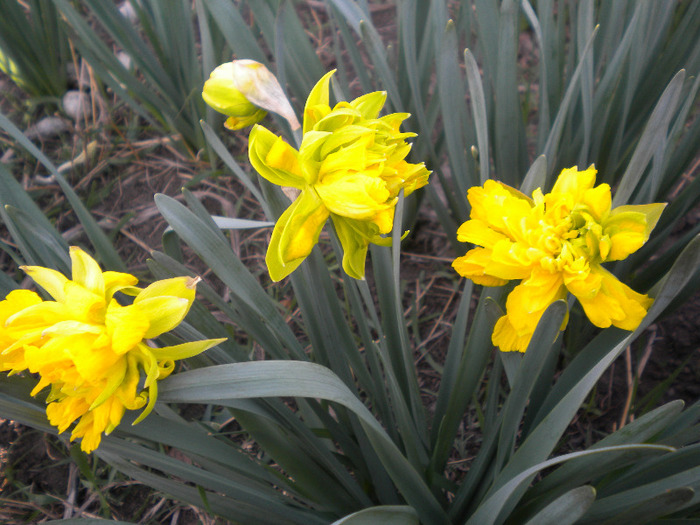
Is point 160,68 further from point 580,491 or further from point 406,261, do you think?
point 580,491

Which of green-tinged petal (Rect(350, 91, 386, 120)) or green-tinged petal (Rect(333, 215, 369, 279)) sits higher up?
green-tinged petal (Rect(350, 91, 386, 120))

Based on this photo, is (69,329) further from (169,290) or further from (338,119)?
(338,119)

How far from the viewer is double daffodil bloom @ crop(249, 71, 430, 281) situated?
556 millimetres

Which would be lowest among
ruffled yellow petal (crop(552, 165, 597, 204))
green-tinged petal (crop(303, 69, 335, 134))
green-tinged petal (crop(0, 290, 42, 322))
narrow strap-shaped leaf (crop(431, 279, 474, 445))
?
narrow strap-shaped leaf (crop(431, 279, 474, 445))

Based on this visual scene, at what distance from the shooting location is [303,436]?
78cm

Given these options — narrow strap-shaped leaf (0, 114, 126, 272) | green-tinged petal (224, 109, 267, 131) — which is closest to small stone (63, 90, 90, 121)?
narrow strap-shaped leaf (0, 114, 126, 272)

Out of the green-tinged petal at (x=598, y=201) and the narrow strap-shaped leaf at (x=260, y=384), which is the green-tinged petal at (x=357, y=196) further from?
the green-tinged petal at (x=598, y=201)

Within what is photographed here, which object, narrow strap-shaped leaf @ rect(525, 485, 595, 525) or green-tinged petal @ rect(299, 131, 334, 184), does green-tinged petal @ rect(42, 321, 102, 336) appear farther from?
narrow strap-shaped leaf @ rect(525, 485, 595, 525)

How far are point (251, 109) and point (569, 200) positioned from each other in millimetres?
401

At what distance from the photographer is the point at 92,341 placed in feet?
1.71

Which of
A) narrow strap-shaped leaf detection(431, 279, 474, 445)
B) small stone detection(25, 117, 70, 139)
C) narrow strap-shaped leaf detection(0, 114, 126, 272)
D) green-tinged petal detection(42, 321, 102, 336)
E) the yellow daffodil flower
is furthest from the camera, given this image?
small stone detection(25, 117, 70, 139)

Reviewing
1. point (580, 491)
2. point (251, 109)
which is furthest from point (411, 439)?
point (251, 109)

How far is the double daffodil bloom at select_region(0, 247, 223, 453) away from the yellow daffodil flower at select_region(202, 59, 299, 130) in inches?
8.3

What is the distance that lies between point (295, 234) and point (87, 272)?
0.23 m
